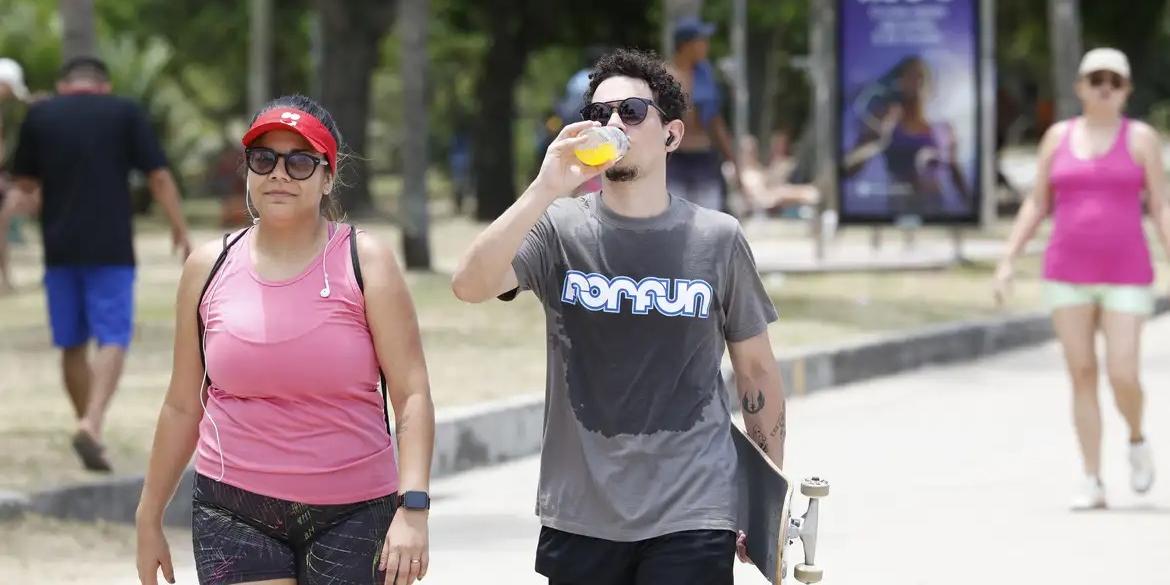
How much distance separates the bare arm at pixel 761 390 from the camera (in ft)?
15.9

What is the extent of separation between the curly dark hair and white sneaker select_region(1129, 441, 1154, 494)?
5.22 meters

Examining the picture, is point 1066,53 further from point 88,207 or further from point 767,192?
point 88,207

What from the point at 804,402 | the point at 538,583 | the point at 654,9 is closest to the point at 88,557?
the point at 538,583

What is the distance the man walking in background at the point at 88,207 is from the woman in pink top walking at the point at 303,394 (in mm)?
5063

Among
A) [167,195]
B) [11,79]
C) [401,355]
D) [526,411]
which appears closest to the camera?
[401,355]

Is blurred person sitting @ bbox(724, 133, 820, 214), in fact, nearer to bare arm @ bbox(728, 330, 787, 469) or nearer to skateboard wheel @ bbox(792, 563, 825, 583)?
bare arm @ bbox(728, 330, 787, 469)

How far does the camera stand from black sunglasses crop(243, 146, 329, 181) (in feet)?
15.1

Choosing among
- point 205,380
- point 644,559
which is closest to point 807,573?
point 644,559

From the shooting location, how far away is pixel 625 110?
4.62 metres

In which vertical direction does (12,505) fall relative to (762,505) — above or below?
below

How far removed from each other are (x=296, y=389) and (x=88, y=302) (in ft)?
17.8

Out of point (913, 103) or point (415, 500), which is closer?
point (415, 500)

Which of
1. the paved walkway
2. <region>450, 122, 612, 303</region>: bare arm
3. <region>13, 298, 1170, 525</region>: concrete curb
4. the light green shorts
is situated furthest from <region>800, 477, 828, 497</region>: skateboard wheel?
the light green shorts

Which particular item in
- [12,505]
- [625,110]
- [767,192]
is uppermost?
[625,110]
